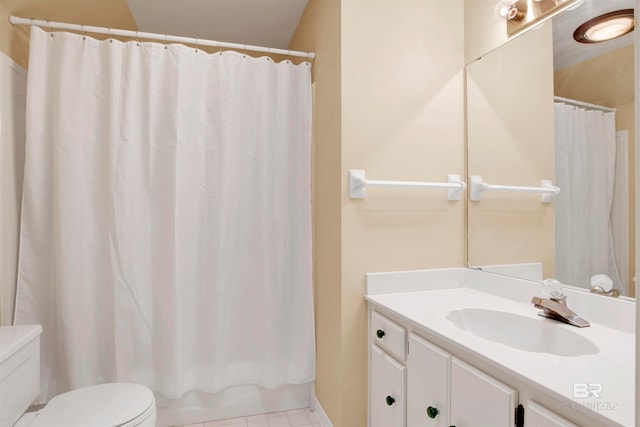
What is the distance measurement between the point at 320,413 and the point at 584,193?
1.70 m

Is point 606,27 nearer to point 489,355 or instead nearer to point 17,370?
point 489,355

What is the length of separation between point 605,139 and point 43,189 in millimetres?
2452

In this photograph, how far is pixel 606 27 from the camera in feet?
4.12

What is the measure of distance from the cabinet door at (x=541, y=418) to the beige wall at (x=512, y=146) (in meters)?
0.78

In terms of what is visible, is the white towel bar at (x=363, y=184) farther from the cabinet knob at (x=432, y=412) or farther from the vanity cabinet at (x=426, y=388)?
the cabinet knob at (x=432, y=412)

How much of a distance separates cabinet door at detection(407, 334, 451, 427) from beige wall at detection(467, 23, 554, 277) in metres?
0.66

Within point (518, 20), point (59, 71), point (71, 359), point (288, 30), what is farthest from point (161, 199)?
point (518, 20)

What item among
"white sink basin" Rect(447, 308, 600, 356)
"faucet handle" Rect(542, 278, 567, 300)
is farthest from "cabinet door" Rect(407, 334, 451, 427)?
"faucet handle" Rect(542, 278, 567, 300)

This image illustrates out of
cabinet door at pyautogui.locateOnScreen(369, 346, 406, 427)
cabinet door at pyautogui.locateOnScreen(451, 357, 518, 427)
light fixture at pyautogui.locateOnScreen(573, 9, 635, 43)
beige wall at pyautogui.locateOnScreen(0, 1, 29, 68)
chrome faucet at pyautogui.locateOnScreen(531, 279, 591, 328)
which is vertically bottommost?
cabinet door at pyautogui.locateOnScreen(369, 346, 406, 427)

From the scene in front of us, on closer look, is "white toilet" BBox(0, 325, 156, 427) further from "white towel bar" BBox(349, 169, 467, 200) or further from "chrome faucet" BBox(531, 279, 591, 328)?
"chrome faucet" BBox(531, 279, 591, 328)

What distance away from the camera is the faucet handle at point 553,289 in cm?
128

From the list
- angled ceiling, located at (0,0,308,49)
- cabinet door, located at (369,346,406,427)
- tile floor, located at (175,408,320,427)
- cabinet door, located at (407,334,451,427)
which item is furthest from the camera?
angled ceiling, located at (0,0,308,49)

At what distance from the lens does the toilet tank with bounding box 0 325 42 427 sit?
128cm

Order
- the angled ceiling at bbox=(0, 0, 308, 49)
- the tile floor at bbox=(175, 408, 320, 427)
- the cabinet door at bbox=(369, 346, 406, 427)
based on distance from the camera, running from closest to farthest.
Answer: the cabinet door at bbox=(369, 346, 406, 427) < the tile floor at bbox=(175, 408, 320, 427) < the angled ceiling at bbox=(0, 0, 308, 49)
